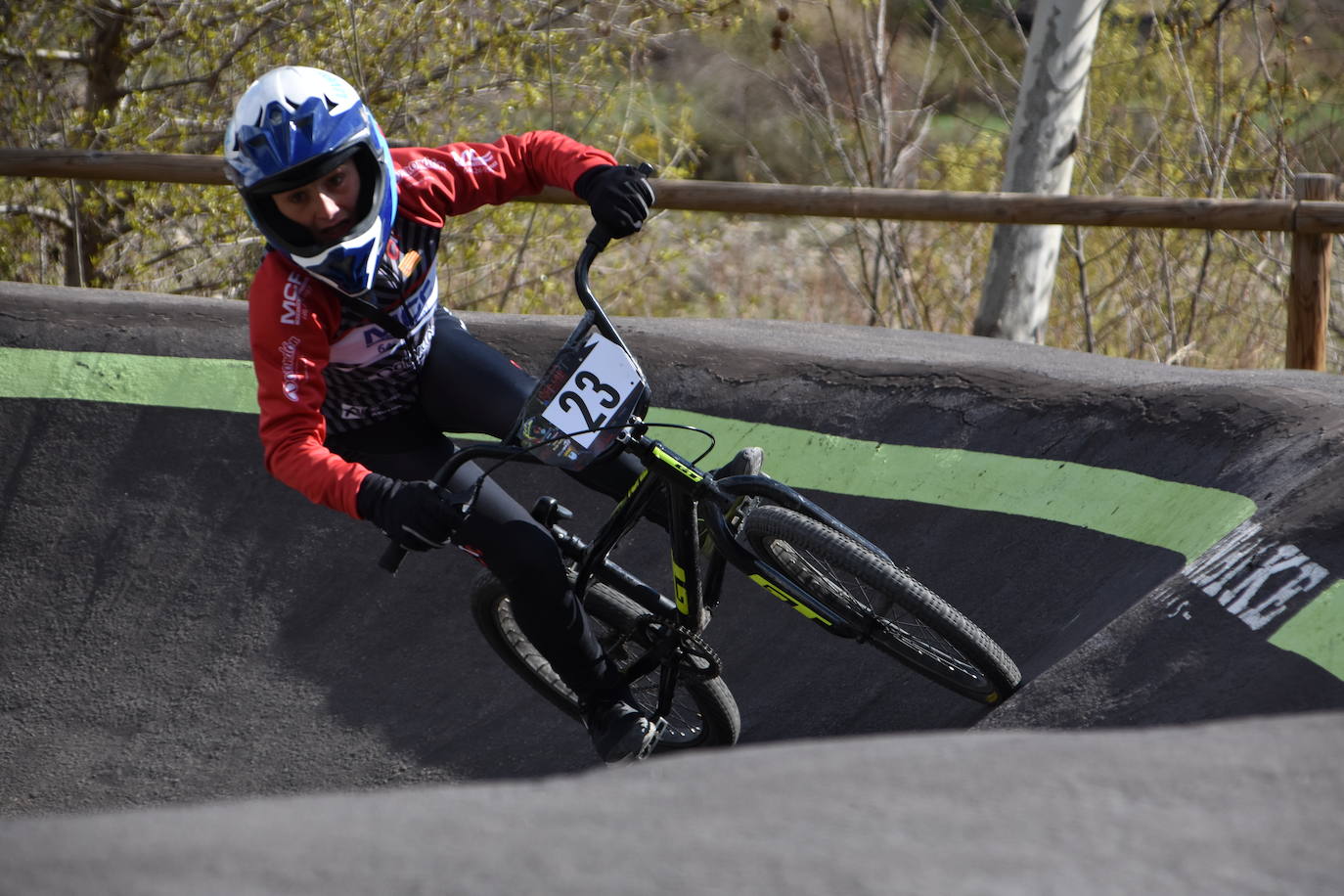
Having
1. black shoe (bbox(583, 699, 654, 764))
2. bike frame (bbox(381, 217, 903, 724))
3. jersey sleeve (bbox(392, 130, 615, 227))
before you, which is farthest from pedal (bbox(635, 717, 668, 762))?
jersey sleeve (bbox(392, 130, 615, 227))

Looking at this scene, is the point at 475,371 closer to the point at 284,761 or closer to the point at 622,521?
the point at 622,521

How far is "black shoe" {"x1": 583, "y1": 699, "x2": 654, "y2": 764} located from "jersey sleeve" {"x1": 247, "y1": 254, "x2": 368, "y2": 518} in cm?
106

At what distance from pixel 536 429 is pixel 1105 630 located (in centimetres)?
173

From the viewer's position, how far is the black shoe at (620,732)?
390 centimetres

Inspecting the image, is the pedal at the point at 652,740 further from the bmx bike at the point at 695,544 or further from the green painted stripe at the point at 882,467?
the green painted stripe at the point at 882,467

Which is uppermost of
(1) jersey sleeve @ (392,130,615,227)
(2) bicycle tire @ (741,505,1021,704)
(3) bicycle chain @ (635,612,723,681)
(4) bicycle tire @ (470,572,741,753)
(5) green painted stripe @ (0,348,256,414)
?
(1) jersey sleeve @ (392,130,615,227)

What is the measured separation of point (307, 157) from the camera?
3574mm

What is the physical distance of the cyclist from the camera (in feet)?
11.7

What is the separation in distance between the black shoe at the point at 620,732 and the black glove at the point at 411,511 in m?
0.90

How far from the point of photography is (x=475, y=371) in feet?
13.4

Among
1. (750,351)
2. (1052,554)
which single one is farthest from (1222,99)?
(1052,554)

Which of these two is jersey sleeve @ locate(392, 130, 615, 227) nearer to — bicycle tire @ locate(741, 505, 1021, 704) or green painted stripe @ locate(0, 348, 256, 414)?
bicycle tire @ locate(741, 505, 1021, 704)

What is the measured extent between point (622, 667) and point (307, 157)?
1876 millimetres

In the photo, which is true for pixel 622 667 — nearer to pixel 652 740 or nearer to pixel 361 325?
pixel 652 740
